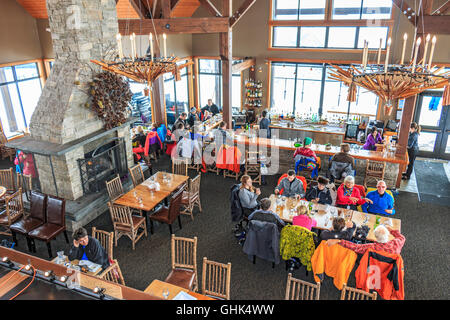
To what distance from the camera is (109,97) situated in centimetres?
753

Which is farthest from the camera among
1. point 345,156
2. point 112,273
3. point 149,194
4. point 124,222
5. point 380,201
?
point 345,156

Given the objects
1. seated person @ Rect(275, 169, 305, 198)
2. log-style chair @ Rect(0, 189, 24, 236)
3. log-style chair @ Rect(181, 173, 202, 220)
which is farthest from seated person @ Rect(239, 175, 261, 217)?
log-style chair @ Rect(0, 189, 24, 236)

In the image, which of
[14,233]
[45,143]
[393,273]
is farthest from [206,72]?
[393,273]

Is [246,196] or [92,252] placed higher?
[246,196]

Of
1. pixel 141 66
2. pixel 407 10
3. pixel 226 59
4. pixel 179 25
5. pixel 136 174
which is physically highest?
pixel 407 10

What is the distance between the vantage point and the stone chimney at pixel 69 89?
687 cm

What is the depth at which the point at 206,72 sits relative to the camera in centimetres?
1486

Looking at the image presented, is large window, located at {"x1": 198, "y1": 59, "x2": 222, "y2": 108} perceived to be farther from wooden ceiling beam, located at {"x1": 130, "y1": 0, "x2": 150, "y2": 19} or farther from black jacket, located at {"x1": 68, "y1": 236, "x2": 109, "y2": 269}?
black jacket, located at {"x1": 68, "y1": 236, "x2": 109, "y2": 269}

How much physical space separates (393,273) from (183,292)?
2.87m

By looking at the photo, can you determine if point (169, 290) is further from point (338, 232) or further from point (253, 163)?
point (253, 163)

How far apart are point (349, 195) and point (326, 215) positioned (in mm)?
775

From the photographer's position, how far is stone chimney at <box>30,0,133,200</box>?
687 cm

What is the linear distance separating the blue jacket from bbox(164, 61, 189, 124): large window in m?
9.09

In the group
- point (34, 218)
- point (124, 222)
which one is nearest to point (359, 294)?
point (124, 222)
